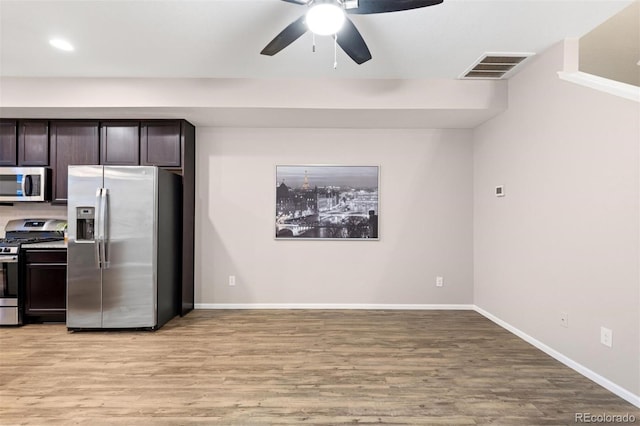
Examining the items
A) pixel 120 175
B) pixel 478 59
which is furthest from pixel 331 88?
pixel 120 175

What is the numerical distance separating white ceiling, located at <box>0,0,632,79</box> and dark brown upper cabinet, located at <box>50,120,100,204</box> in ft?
2.02

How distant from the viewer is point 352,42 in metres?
2.30

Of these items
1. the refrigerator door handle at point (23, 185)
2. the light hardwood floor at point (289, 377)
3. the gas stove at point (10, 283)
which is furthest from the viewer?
the refrigerator door handle at point (23, 185)

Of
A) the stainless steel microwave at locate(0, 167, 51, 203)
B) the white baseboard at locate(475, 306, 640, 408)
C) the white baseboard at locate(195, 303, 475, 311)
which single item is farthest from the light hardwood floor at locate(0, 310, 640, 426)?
the stainless steel microwave at locate(0, 167, 51, 203)

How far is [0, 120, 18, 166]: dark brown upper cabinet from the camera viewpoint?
3887mm

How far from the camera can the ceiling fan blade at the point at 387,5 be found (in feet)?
6.09

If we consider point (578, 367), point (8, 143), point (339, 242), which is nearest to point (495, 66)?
point (339, 242)

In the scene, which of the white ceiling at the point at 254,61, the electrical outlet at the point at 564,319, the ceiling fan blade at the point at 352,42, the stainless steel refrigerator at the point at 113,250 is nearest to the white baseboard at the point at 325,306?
→ the stainless steel refrigerator at the point at 113,250

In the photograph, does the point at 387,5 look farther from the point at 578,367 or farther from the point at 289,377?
the point at 578,367

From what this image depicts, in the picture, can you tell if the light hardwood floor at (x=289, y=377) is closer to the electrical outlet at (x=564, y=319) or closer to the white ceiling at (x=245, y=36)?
the electrical outlet at (x=564, y=319)

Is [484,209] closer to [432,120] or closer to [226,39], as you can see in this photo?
[432,120]

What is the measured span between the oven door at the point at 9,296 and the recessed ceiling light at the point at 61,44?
229 centimetres

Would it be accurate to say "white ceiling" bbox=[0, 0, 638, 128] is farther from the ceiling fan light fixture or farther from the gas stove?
the gas stove

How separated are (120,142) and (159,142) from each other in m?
0.45
